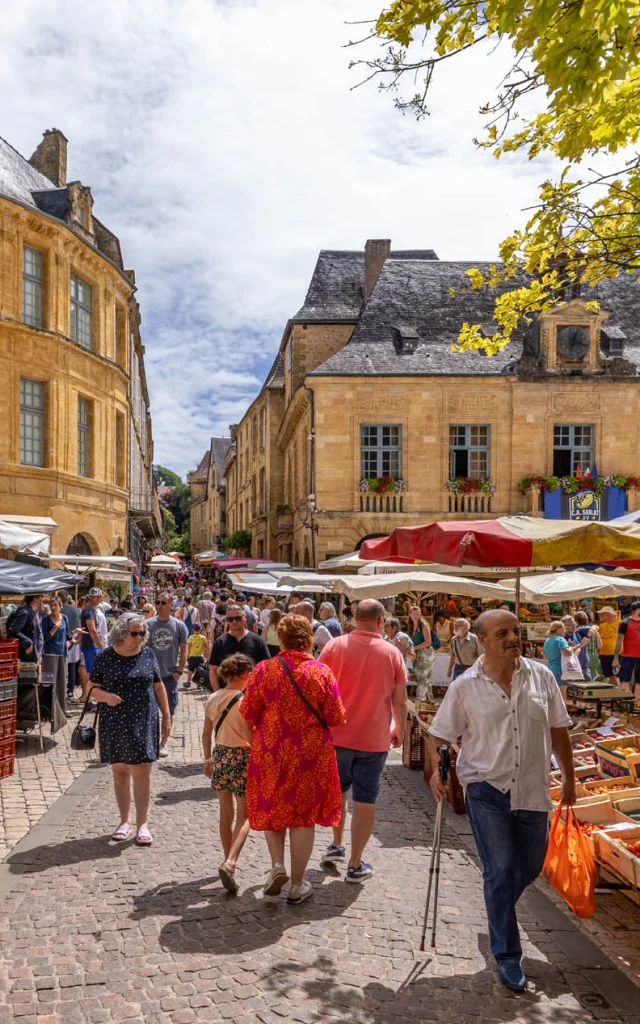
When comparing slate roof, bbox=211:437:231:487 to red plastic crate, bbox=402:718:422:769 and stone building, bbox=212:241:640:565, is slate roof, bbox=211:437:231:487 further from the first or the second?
red plastic crate, bbox=402:718:422:769

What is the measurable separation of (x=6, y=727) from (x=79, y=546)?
16.8 m

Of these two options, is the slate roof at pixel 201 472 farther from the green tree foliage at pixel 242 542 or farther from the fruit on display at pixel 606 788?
the fruit on display at pixel 606 788

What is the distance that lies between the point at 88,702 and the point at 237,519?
50073 millimetres

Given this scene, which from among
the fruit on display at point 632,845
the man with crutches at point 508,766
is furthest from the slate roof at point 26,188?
the fruit on display at point 632,845

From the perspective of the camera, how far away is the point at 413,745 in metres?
8.80

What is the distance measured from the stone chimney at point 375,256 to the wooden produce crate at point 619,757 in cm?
Result: 2593

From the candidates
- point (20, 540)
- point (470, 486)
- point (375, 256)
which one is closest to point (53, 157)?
point (375, 256)

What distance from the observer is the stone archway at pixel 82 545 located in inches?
938

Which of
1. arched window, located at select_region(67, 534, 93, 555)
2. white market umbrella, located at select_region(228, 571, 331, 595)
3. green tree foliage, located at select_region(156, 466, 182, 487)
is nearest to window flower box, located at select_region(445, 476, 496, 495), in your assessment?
white market umbrella, located at select_region(228, 571, 331, 595)

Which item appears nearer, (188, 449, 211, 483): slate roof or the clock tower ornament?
the clock tower ornament

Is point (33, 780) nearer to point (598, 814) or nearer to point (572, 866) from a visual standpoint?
point (598, 814)

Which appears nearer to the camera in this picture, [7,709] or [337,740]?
[337,740]

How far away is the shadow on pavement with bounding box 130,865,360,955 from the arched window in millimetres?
19520

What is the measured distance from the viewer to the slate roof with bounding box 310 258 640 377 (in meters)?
26.4
